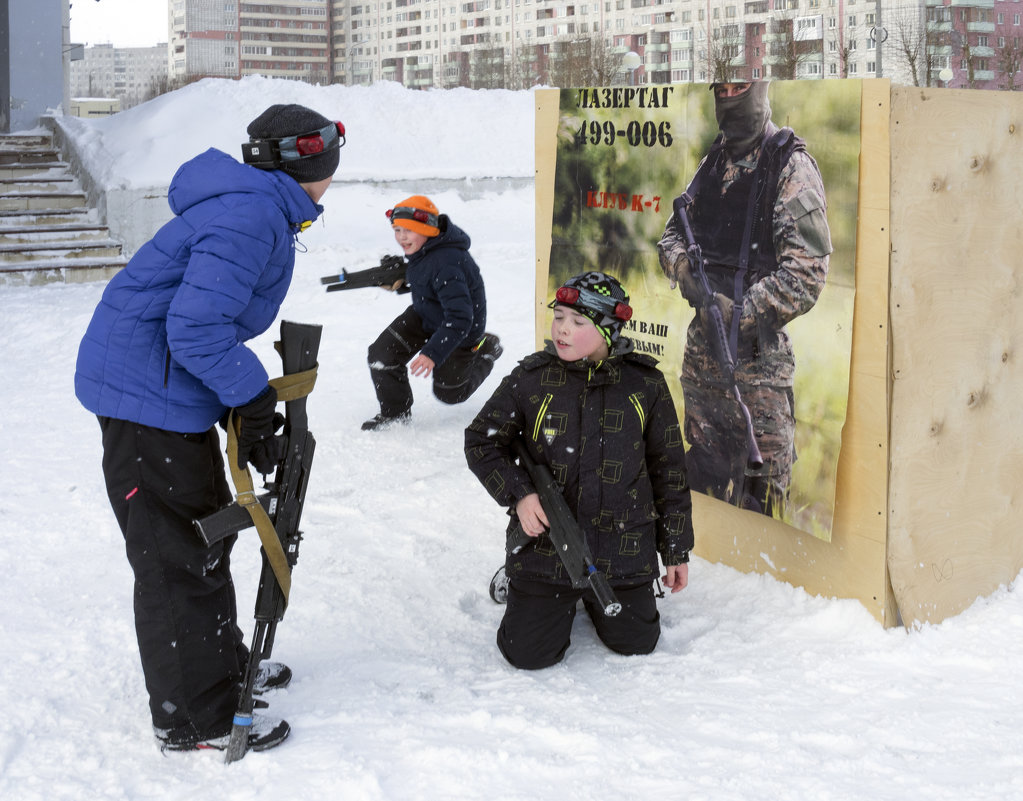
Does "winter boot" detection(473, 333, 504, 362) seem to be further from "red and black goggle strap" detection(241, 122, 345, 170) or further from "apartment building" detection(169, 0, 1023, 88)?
"red and black goggle strap" detection(241, 122, 345, 170)

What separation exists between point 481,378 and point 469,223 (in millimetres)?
8674

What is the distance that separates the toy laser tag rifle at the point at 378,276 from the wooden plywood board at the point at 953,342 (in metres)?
3.76

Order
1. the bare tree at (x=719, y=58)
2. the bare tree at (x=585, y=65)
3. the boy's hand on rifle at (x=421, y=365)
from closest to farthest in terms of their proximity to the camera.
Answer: the boy's hand on rifle at (x=421, y=365)
the bare tree at (x=719, y=58)
the bare tree at (x=585, y=65)

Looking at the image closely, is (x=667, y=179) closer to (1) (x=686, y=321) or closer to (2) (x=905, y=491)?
(1) (x=686, y=321)

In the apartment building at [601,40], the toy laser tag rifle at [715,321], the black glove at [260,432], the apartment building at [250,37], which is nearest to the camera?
the black glove at [260,432]

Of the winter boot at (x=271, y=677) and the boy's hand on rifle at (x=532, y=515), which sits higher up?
the boy's hand on rifle at (x=532, y=515)

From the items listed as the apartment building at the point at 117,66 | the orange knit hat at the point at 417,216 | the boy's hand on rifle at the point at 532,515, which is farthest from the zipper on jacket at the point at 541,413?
the apartment building at the point at 117,66

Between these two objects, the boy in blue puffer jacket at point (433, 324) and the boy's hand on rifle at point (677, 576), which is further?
the boy in blue puffer jacket at point (433, 324)

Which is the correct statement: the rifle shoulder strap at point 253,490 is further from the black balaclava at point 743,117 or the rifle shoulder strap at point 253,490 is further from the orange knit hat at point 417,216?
the orange knit hat at point 417,216

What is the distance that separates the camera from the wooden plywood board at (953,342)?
3338mm

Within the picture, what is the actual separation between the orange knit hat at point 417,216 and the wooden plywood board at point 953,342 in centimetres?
312

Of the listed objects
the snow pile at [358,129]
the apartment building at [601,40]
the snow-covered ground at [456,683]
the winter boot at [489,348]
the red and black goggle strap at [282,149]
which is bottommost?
the snow-covered ground at [456,683]

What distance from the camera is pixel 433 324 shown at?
629cm

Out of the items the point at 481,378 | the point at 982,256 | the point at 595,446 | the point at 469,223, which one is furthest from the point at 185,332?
the point at 469,223
